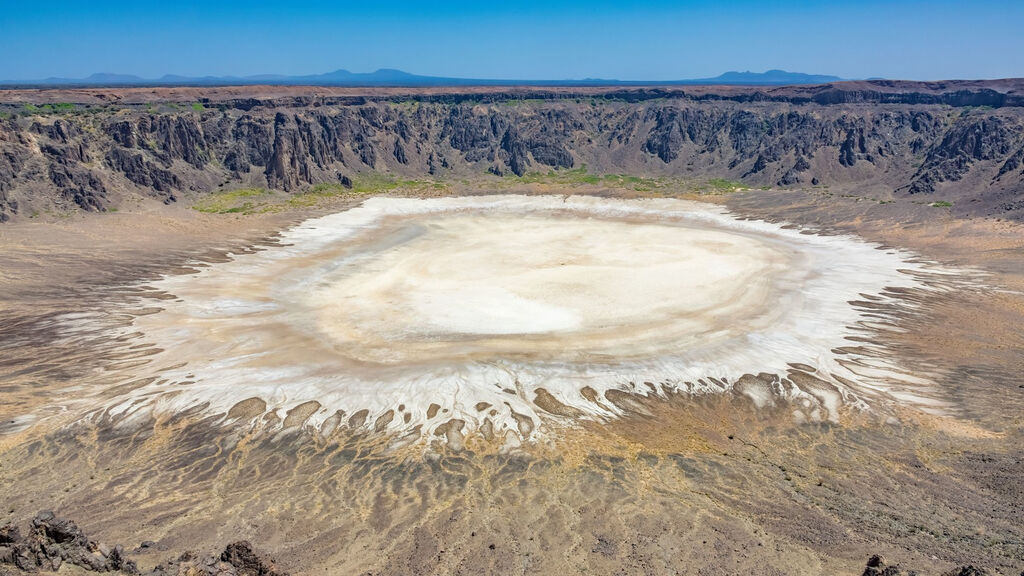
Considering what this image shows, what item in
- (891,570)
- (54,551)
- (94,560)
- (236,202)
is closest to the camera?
(54,551)

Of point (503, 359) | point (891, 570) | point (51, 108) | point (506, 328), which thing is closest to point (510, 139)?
point (51, 108)

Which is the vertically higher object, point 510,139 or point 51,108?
point 51,108

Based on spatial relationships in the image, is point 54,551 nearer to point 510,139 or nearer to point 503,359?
point 503,359

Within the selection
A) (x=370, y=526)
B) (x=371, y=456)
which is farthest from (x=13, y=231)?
(x=370, y=526)

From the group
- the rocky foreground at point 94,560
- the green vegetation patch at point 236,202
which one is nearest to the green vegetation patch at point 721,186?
the green vegetation patch at point 236,202

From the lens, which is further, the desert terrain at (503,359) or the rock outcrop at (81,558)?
the desert terrain at (503,359)

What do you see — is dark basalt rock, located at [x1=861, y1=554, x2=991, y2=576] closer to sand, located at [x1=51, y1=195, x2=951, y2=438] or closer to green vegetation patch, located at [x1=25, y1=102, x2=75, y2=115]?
sand, located at [x1=51, y1=195, x2=951, y2=438]

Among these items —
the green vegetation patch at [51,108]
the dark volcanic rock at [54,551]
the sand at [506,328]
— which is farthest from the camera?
the green vegetation patch at [51,108]

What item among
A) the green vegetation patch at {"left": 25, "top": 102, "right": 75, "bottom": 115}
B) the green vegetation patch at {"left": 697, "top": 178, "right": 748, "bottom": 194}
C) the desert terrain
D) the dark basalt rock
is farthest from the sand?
the green vegetation patch at {"left": 25, "top": 102, "right": 75, "bottom": 115}

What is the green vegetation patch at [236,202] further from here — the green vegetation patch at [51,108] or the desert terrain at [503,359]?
the green vegetation patch at [51,108]
